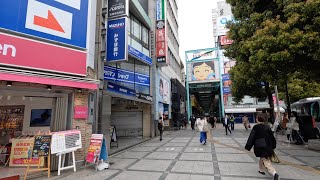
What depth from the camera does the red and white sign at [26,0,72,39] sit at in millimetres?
6715

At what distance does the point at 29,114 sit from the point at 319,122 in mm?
13995

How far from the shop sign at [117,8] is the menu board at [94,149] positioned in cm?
586

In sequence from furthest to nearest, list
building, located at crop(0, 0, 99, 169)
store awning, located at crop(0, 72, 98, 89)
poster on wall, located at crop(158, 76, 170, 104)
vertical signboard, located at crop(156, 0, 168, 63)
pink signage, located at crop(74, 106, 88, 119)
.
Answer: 1. poster on wall, located at crop(158, 76, 170, 104)
2. vertical signboard, located at crop(156, 0, 168, 63)
3. pink signage, located at crop(74, 106, 88, 119)
4. building, located at crop(0, 0, 99, 169)
5. store awning, located at crop(0, 72, 98, 89)

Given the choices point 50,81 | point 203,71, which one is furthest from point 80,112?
point 203,71

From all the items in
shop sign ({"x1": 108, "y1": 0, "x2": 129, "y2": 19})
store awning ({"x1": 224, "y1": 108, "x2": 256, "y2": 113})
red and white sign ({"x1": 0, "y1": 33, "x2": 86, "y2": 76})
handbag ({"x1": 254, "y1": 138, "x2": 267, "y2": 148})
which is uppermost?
shop sign ({"x1": 108, "y1": 0, "x2": 129, "y2": 19})

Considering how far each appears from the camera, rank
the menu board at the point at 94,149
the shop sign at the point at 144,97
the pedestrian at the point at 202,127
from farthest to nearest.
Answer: the shop sign at the point at 144,97 < the pedestrian at the point at 202,127 < the menu board at the point at 94,149

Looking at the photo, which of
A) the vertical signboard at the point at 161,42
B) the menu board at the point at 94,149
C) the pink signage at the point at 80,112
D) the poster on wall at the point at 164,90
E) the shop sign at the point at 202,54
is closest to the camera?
the menu board at the point at 94,149

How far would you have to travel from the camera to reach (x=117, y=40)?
33.4ft

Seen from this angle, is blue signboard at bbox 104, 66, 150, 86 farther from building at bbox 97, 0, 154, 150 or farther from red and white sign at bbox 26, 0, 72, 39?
A: red and white sign at bbox 26, 0, 72, 39

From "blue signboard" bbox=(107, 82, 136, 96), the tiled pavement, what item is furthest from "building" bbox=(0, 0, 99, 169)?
"blue signboard" bbox=(107, 82, 136, 96)

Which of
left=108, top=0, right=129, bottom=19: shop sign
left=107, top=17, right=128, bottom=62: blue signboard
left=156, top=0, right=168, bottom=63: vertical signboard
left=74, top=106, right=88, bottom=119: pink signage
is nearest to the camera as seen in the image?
left=74, top=106, right=88, bottom=119: pink signage

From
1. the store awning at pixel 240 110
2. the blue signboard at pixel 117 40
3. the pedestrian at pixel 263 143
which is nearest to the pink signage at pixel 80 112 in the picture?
the blue signboard at pixel 117 40

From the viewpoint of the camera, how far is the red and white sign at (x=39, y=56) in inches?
234

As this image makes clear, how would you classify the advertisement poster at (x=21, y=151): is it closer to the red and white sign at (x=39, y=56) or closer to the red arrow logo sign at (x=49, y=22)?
the red and white sign at (x=39, y=56)
